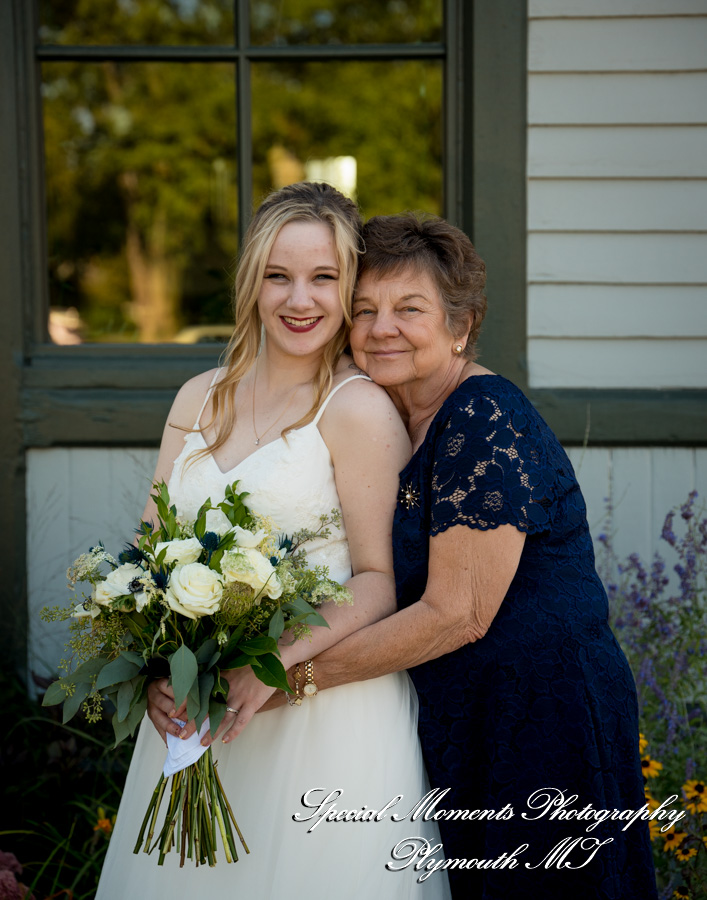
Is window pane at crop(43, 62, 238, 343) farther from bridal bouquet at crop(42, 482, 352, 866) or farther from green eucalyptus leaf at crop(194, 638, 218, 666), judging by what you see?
green eucalyptus leaf at crop(194, 638, 218, 666)

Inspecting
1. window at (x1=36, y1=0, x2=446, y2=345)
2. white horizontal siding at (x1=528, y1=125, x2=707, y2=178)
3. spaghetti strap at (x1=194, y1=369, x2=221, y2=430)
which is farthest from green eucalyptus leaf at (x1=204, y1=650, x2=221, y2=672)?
window at (x1=36, y1=0, x2=446, y2=345)

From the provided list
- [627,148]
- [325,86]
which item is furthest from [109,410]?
[325,86]

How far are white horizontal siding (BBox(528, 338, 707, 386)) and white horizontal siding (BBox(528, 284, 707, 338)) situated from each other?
5 centimetres

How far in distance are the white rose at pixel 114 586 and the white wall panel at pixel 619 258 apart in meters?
2.65

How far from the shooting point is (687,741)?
330cm

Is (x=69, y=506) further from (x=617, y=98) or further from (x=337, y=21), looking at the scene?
(x=337, y=21)

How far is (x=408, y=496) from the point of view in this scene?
2207 mm

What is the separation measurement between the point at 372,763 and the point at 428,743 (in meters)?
0.16

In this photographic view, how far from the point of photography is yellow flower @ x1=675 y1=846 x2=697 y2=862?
2.55 metres

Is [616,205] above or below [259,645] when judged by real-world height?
above

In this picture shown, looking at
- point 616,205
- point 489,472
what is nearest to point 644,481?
point 616,205

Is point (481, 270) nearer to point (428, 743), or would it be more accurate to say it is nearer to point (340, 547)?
point (340, 547)

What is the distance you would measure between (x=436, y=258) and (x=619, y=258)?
199 cm

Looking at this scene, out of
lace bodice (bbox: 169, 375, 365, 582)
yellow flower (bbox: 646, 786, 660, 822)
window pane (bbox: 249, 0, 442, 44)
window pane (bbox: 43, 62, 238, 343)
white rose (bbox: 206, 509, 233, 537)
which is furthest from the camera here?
window pane (bbox: 43, 62, 238, 343)
